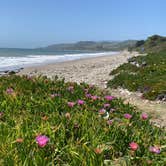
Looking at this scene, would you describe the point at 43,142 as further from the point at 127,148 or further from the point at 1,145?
the point at 127,148

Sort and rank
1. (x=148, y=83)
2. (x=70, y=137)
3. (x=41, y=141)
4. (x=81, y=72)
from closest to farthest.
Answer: (x=41, y=141) → (x=70, y=137) → (x=148, y=83) → (x=81, y=72)

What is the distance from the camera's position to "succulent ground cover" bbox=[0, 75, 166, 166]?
421cm

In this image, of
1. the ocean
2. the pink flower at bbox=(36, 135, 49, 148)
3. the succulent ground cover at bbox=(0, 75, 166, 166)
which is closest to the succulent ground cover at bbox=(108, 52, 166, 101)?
the succulent ground cover at bbox=(0, 75, 166, 166)

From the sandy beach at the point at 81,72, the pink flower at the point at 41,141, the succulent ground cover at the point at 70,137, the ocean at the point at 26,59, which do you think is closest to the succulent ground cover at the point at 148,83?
the sandy beach at the point at 81,72

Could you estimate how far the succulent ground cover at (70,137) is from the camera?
4.21 metres

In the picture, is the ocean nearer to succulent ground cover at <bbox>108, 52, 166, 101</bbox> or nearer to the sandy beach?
the sandy beach

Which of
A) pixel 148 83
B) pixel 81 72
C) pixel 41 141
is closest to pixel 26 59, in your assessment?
pixel 81 72

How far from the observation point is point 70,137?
5.00 meters

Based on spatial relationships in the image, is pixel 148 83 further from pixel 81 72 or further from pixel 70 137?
pixel 81 72

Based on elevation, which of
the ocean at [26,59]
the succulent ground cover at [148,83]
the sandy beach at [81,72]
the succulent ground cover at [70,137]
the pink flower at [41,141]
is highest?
the pink flower at [41,141]

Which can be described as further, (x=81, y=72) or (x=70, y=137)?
(x=81, y=72)

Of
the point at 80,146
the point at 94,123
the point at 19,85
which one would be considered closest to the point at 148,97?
the point at 19,85

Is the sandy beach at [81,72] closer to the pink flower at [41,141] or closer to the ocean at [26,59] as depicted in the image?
the ocean at [26,59]

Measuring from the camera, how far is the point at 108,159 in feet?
15.2
